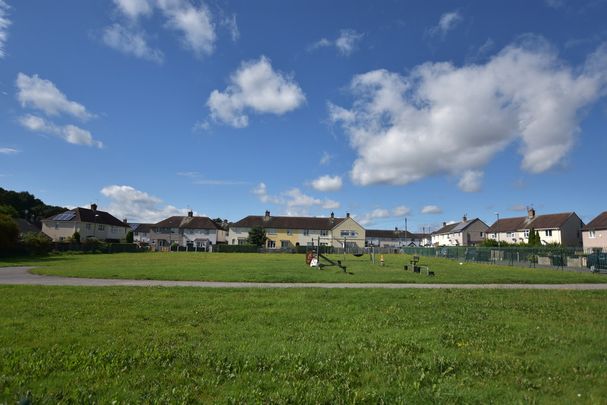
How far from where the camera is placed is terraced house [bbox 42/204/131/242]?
8438 cm

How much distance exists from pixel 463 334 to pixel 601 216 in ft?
231

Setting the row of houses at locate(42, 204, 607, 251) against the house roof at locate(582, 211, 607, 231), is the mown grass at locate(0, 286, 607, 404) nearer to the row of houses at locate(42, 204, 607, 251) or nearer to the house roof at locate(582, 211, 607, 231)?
the house roof at locate(582, 211, 607, 231)

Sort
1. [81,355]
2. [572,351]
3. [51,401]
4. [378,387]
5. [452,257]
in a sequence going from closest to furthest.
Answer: [51,401] → [378,387] → [81,355] → [572,351] → [452,257]

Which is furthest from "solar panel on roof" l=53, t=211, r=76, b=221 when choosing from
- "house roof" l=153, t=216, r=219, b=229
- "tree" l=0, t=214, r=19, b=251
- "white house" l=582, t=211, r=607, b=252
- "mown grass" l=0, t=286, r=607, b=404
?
"white house" l=582, t=211, r=607, b=252

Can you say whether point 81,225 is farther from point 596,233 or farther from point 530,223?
point 596,233

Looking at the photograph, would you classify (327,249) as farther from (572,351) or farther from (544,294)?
(572,351)

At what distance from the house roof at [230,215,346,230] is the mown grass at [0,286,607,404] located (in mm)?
84798

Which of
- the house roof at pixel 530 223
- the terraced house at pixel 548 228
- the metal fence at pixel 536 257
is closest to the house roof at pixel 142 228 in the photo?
the house roof at pixel 530 223

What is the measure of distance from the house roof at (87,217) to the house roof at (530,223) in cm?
8768

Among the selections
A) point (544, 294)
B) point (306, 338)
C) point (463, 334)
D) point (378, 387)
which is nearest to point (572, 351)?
point (463, 334)

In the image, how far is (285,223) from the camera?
98000 mm

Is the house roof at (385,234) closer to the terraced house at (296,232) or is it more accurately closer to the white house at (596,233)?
the terraced house at (296,232)

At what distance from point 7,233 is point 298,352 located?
50.2 m

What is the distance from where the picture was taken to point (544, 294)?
15.4 m
